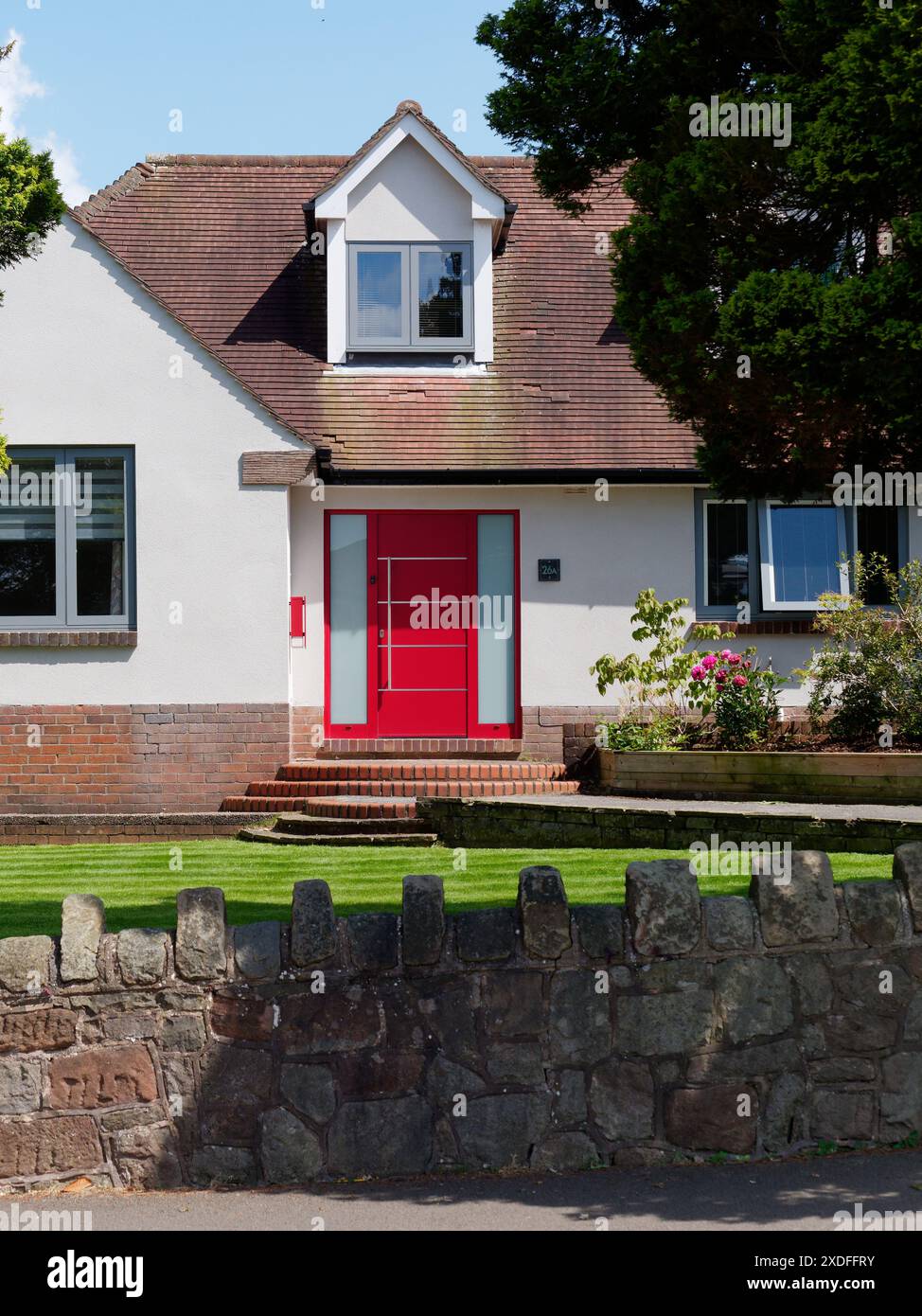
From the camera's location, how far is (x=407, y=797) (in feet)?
43.8

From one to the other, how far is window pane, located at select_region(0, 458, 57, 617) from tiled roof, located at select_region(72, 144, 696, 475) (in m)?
2.26

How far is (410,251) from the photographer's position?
51.9 feet

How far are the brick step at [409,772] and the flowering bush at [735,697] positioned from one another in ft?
5.87

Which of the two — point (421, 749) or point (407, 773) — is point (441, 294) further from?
point (407, 773)

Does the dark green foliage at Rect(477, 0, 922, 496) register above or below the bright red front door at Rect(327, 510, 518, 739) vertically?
above

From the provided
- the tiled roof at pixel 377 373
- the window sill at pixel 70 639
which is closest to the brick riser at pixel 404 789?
the window sill at pixel 70 639

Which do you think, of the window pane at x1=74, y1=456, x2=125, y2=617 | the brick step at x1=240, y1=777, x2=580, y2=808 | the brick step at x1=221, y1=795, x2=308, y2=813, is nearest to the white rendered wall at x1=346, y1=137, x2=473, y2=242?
the window pane at x1=74, y1=456, x2=125, y2=617

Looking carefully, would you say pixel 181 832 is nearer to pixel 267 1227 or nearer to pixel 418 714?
pixel 418 714

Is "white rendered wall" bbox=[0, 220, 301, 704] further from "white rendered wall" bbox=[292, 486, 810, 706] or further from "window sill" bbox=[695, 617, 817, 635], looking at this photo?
"window sill" bbox=[695, 617, 817, 635]

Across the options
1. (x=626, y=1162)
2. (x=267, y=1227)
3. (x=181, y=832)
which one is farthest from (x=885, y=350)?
(x=181, y=832)

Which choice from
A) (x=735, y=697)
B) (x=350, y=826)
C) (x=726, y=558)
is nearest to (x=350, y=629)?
(x=350, y=826)

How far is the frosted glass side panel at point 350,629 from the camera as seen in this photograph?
15398 millimetres

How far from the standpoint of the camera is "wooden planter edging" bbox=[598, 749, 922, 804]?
11.8 meters

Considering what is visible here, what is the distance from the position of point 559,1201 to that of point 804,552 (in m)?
11.2
